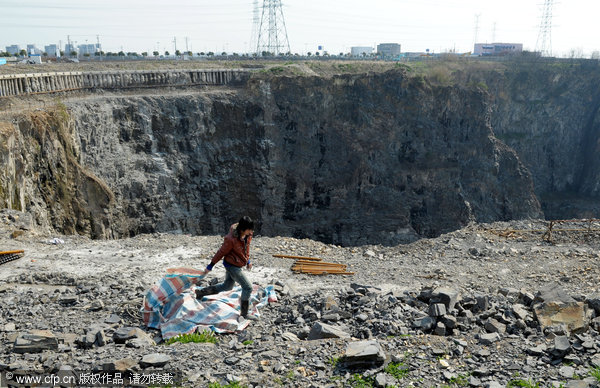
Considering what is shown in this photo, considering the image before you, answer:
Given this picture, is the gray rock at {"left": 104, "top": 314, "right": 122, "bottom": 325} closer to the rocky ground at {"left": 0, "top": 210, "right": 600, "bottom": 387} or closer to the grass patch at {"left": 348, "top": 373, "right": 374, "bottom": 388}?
the rocky ground at {"left": 0, "top": 210, "right": 600, "bottom": 387}

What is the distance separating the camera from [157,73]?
1422 inches

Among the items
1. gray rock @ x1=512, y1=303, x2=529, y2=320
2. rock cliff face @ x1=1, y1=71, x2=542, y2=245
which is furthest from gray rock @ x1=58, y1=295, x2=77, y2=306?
rock cliff face @ x1=1, y1=71, x2=542, y2=245

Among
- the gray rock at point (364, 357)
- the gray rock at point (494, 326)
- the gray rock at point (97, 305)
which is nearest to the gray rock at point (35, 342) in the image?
the gray rock at point (97, 305)

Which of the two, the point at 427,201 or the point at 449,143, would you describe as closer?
the point at 427,201

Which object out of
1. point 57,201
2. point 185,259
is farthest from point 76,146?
point 185,259

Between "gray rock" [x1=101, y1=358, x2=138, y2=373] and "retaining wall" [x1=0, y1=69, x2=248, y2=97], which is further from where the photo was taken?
"retaining wall" [x1=0, y1=69, x2=248, y2=97]

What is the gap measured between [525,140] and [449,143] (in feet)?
62.8

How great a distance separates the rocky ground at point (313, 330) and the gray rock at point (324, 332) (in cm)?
2

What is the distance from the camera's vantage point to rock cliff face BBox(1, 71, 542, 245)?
30203mm

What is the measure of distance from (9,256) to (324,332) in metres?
9.05

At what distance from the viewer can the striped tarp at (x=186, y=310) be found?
303 inches

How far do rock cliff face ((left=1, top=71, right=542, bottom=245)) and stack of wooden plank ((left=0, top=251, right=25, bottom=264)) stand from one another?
43.3 ft

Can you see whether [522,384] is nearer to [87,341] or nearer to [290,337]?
[290,337]

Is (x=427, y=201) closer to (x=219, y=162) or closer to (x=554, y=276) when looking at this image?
(x=219, y=162)
